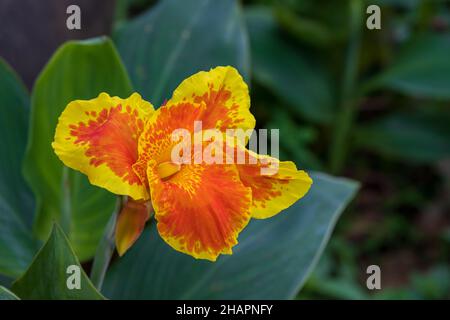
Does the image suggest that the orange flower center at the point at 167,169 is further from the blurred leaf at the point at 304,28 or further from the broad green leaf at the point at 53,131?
the blurred leaf at the point at 304,28

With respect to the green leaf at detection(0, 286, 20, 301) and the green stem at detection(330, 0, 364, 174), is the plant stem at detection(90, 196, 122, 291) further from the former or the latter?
the green stem at detection(330, 0, 364, 174)

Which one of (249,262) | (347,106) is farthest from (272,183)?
(347,106)

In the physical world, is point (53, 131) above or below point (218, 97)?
below

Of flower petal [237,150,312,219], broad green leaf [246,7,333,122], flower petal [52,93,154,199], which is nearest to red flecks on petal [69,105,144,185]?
flower petal [52,93,154,199]

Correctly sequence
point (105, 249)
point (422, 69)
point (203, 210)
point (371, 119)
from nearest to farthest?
point (203, 210), point (105, 249), point (422, 69), point (371, 119)

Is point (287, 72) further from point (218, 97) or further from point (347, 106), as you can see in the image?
point (218, 97)

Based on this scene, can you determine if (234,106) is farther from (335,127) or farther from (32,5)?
(335,127)

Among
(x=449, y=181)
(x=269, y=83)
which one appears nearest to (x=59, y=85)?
(x=269, y=83)
